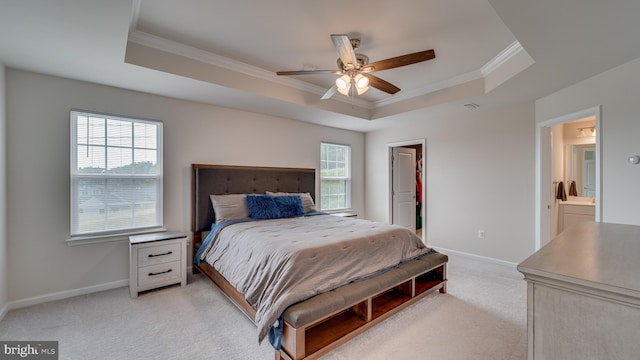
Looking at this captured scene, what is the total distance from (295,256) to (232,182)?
7.29 feet

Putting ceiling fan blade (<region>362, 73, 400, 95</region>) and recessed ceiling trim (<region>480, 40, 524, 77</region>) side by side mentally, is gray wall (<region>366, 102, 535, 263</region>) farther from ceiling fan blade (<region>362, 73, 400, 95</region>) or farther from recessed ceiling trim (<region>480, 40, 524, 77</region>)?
ceiling fan blade (<region>362, 73, 400, 95</region>)

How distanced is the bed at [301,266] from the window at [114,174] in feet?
1.78

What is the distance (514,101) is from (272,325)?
13.3 ft

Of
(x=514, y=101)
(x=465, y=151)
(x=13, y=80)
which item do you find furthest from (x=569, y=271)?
(x=13, y=80)

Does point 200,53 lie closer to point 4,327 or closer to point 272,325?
point 272,325

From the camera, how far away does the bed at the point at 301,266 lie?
182cm

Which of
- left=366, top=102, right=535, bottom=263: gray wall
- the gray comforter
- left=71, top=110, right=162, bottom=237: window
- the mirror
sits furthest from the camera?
the mirror

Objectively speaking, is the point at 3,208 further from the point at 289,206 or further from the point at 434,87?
the point at 434,87

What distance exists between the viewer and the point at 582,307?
0.84 m

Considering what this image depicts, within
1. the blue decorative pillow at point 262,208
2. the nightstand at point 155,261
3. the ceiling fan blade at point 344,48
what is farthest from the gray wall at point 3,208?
the ceiling fan blade at point 344,48

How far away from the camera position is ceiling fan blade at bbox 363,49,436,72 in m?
2.12

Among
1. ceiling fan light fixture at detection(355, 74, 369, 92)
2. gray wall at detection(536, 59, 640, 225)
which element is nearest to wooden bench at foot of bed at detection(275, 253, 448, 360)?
gray wall at detection(536, 59, 640, 225)

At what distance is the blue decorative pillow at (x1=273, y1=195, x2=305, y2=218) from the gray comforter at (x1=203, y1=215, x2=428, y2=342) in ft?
1.79

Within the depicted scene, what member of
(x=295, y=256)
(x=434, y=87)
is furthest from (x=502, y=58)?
(x=295, y=256)
